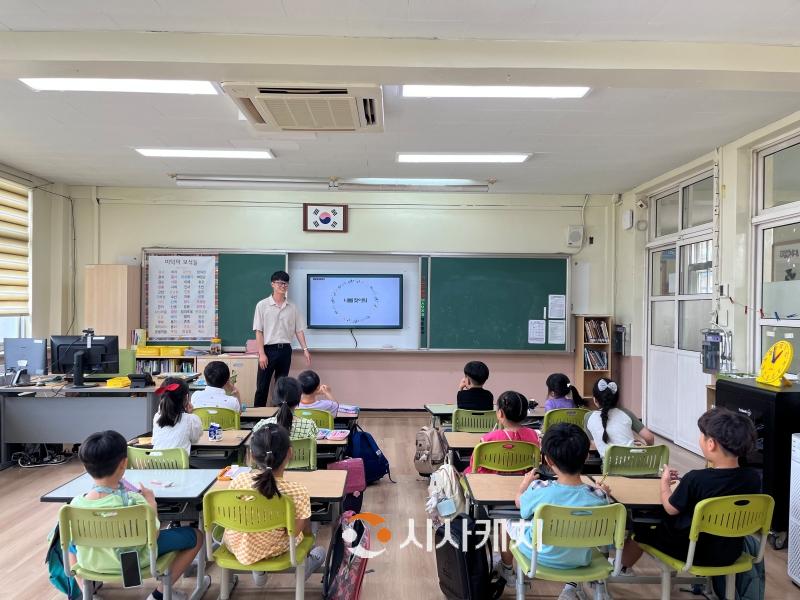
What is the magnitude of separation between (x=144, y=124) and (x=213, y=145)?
731 millimetres

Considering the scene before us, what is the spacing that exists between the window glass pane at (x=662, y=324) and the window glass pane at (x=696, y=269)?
413 mm

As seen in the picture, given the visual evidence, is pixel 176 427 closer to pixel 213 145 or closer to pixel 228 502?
pixel 228 502

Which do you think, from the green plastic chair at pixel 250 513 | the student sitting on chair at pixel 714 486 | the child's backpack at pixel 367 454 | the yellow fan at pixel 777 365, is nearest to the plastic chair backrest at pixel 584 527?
the student sitting on chair at pixel 714 486

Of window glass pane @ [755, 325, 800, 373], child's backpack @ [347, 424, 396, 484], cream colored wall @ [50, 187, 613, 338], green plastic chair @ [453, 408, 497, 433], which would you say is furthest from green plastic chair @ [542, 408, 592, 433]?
cream colored wall @ [50, 187, 613, 338]

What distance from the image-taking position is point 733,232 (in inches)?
185

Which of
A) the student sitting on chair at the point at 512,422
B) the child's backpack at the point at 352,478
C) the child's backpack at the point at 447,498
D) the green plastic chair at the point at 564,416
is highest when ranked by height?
the student sitting on chair at the point at 512,422

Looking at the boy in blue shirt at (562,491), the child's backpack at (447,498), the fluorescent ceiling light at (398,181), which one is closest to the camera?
the boy in blue shirt at (562,491)

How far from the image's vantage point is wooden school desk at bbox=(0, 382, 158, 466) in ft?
15.5

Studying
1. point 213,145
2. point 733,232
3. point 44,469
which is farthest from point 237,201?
point 733,232

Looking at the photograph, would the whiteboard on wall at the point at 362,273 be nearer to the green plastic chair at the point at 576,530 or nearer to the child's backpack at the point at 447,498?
the child's backpack at the point at 447,498

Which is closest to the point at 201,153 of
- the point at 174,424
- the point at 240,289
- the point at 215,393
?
the point at 240,289

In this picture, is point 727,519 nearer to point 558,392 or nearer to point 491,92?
point 558,392

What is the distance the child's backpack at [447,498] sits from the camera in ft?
8.38

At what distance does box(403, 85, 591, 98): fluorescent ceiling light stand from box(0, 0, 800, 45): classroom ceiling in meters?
0.64
